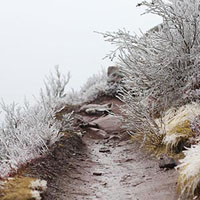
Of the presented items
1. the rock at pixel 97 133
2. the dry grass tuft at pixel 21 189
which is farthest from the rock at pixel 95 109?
the dry grass tuft at pixel 21 189

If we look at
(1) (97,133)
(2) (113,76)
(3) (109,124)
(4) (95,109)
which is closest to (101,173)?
(1) (97,133)

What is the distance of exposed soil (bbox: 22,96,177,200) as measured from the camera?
4.08 meters

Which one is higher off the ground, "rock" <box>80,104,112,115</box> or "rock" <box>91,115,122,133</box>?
"rock" <box>80,104,112,115</box>

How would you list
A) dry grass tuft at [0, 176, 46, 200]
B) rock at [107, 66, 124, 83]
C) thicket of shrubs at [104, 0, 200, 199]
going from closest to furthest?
dry grass tuft at [0, 176, 46, 200] < thicket of shrubs at [104, 0, 200, 199] < rock at [107, 66, 124, 83]

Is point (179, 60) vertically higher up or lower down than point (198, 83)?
higher up

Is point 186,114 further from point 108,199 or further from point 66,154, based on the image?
point 66,154

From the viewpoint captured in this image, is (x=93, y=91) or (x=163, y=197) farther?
(x=93, y=91)

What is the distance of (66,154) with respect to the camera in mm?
6113

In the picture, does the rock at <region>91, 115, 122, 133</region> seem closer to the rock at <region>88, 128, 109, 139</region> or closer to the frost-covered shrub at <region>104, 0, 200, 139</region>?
the rock at <region>88, 128, 109, 139</region>

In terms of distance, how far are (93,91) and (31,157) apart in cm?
879

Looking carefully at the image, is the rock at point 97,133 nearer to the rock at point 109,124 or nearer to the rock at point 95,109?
the rock at point 109,124

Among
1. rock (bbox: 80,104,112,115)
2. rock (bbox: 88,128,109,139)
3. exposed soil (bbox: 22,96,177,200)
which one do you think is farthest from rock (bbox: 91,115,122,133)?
exposed soil (bbox: 22,96,177,200)

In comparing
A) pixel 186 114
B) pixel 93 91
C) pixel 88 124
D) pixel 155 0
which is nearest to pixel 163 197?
pixel 186 114

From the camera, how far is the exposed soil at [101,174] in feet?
13.4
